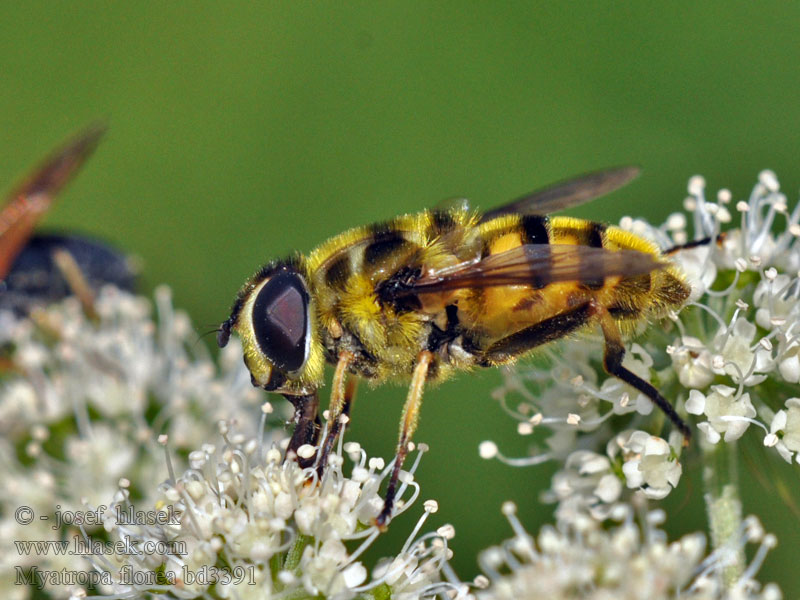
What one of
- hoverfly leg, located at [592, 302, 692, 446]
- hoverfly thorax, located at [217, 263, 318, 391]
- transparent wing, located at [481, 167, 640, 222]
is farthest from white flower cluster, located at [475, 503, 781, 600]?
transparent wing, located at [481, 167, 640, 222]

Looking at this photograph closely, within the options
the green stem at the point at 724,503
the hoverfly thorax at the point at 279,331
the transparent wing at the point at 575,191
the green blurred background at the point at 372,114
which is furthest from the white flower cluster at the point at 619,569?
the green blurred background at the point at 372,114

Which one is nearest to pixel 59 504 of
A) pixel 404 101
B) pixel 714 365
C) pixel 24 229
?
pixel 24 229

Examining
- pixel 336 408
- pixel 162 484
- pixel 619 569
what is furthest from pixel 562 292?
pixel 162 484

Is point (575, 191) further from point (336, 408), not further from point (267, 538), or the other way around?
point (267, 538)

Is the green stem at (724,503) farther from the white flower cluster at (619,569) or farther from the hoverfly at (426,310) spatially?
the hoverfly at (426,310)

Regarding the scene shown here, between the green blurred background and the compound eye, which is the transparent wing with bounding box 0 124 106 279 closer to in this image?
the green blurred background

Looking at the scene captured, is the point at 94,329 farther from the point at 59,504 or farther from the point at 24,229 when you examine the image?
the point at 59,504
